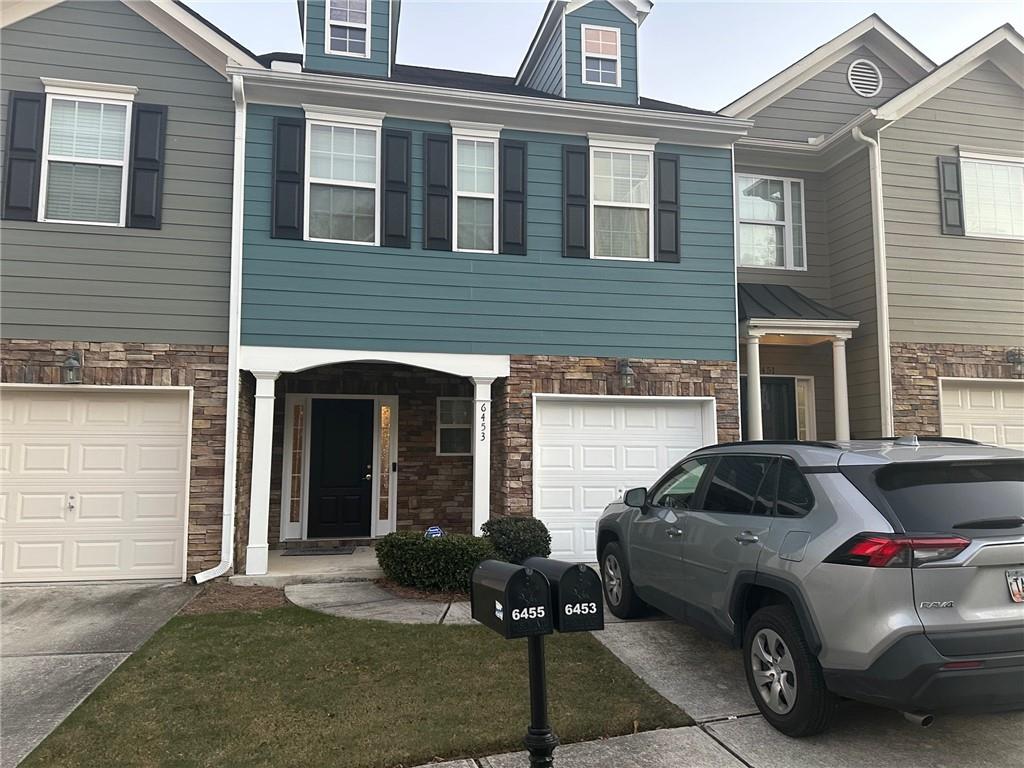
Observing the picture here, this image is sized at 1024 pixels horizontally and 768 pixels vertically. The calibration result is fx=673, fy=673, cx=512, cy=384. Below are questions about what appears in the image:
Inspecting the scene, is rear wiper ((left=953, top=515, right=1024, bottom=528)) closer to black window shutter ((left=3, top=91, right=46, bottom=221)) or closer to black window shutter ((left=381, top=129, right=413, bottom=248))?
black window shutter ((left=381, top=129, right=413, bottom=248))

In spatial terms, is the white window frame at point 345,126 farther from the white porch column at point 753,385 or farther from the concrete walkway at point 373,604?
the white porch column at point 753,385

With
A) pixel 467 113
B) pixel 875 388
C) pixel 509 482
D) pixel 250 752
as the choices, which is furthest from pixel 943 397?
pixel 250 752

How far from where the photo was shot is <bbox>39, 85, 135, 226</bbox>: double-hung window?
7.62m

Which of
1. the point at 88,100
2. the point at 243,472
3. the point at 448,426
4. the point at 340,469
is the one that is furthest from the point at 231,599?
the point at 88,100

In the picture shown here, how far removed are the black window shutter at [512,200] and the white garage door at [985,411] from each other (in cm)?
657

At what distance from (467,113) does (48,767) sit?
25.0ft

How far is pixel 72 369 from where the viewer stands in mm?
7320

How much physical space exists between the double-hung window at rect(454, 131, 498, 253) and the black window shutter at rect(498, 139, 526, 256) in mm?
93

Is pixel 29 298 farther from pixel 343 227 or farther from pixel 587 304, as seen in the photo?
pixel 587 304

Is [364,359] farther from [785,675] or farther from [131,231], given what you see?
[785,675]

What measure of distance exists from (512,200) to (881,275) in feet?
17.8

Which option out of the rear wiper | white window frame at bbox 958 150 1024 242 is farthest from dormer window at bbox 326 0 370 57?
white window frame at bbox 958 150 1024 242

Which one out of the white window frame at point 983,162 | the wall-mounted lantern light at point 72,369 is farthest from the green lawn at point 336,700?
the white window frame at point 983,162

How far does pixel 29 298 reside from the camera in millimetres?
7441
